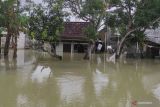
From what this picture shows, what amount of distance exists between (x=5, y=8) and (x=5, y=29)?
3514mm

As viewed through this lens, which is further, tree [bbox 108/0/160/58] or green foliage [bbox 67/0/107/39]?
tree [bbox 108/0/160/58]

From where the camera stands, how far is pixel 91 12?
3656 cm

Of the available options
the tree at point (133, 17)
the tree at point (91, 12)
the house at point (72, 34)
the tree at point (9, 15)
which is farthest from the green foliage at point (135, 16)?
the house at point (72, 34)

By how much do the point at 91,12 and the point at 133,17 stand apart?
4.94 meters

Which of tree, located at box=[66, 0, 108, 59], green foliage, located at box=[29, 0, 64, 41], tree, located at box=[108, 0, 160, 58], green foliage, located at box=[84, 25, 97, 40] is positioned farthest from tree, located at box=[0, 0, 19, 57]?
tree, located at box=[108, 0, 160, 58]

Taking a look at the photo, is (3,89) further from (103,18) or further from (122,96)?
(103,18)

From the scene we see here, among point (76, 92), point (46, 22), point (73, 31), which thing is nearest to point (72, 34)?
point (73, 31)

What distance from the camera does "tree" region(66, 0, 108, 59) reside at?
36.2 m

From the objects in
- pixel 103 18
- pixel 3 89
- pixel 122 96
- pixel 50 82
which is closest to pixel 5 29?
pixel 103 18

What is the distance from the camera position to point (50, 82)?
65.3 feet

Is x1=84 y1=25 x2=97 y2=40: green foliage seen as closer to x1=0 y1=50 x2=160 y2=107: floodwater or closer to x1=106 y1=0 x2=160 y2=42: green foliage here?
x1=106 y1=0 x2=160 y2=42: green foliage

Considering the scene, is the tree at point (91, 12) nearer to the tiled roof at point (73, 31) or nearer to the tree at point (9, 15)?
the tree at point (9, 15)

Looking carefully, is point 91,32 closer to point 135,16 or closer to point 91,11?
point 91,11

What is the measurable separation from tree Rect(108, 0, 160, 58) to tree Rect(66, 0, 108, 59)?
193 cm
